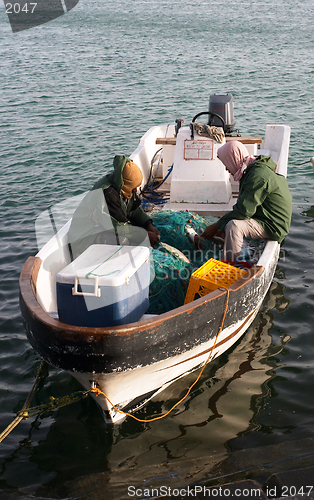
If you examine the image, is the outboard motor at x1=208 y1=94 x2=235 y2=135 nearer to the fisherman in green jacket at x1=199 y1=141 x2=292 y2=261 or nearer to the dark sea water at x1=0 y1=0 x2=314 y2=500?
the dark sea water at x1=0 y1=0 x2=314 y2=500

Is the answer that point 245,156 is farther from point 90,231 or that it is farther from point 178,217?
point 90,231

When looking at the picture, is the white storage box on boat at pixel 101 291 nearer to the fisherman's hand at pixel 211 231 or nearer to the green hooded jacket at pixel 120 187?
the green hooded jacket at pixel 120 187

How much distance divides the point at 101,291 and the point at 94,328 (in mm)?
253

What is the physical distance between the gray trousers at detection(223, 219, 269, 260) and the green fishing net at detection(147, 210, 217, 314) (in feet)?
1.15

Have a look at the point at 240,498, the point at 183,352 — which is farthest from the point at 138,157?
the point at 240,498

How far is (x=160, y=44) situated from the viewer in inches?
960

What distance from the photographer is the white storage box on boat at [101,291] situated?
122 inches

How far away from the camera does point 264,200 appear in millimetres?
4594

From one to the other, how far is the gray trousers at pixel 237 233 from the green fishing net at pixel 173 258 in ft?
1.15

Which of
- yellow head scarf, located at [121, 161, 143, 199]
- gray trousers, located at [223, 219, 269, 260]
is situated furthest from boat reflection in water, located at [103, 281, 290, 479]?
yellow head scarf, located at [121, 161, 143, 199]

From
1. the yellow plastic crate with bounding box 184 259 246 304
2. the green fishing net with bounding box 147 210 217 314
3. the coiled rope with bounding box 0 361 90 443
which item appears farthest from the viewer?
the green fishing net with bounding box 147 210 217 314

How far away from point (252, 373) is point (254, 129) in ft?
28.8

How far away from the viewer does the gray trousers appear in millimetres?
4492

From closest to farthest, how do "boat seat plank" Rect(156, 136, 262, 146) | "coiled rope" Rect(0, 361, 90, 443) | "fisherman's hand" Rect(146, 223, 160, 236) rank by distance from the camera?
"coiled rope" Rect(0, 361, 90, 443), "fisherman's hand" Rect(146, 223, 160, 236), "boat seat plank" Rect(156, 136, 262, 146)
